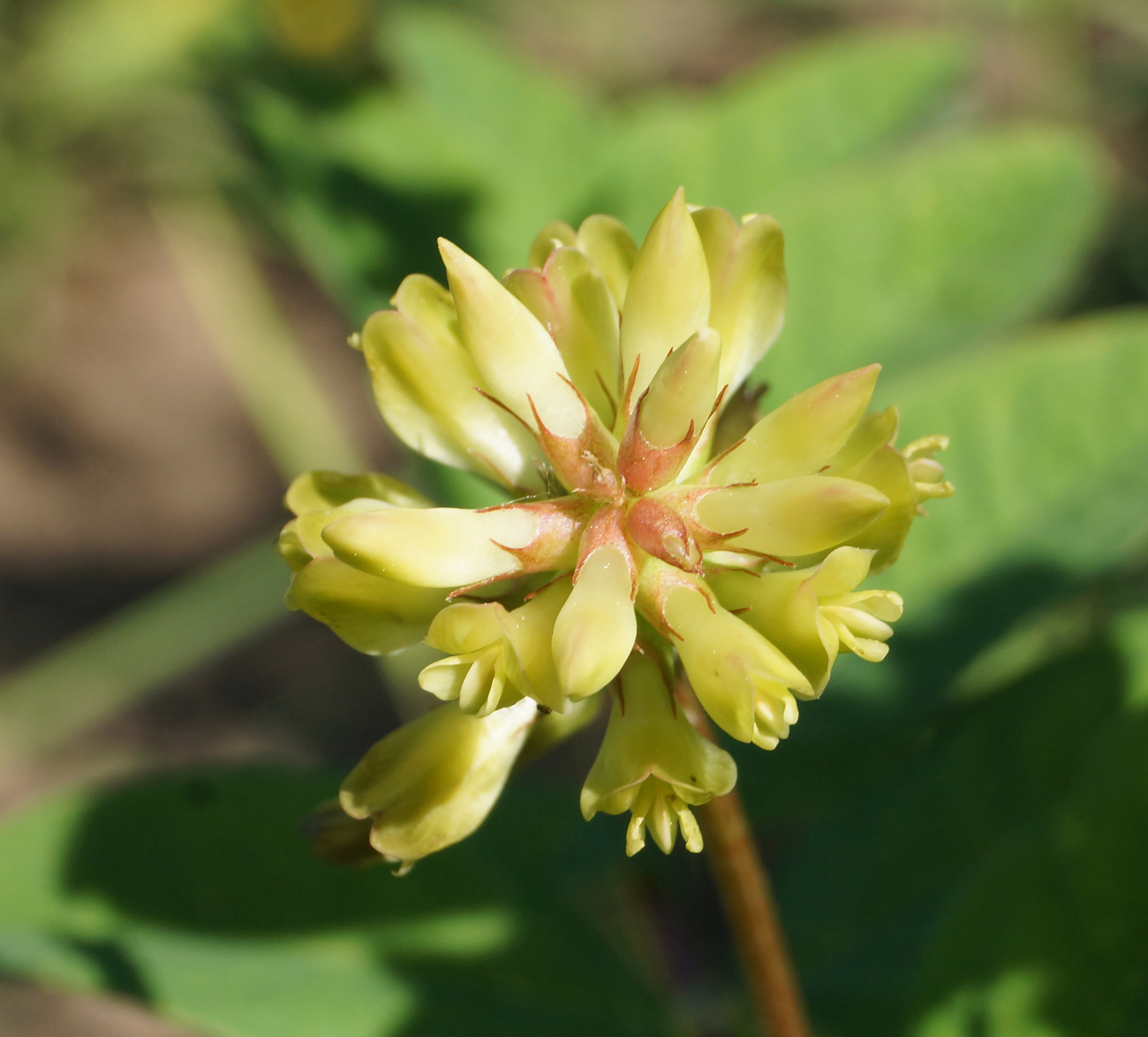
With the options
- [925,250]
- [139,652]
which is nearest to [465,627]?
[925,250]

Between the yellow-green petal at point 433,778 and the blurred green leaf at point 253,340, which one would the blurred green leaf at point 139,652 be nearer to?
the blurred green leaf at point 253,340

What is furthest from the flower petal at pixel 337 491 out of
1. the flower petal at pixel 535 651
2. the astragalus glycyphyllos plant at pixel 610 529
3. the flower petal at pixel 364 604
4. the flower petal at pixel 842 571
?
the flower petal at pixel 842 571

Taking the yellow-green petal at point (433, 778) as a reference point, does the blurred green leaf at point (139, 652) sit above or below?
above

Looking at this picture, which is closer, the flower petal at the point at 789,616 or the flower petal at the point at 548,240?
the flower petal at the point at 789,616

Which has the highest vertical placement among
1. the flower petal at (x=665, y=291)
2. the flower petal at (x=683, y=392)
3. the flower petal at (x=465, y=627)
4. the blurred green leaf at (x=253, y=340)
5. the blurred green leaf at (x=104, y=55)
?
the blurred green leaf at (x=104, y=55)

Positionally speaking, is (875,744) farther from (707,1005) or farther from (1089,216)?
(1089,216)

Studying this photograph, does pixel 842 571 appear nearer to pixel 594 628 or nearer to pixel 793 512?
pixel 793 512

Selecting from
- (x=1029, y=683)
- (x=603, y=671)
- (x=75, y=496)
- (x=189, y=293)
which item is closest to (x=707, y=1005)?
(x=1029, y=683)

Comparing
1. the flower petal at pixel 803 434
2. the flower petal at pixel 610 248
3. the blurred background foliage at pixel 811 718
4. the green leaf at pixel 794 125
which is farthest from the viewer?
the green leaf at pixel 794 125

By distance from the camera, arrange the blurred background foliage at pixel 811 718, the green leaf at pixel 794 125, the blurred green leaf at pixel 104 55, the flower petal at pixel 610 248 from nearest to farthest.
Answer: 1. the flower petal at pixel 610 248
2. the blurred background foliage at pixel 811 718
3. the green leaf at pixel 794 125
4. the blurred green leaf at pixel 104 55
